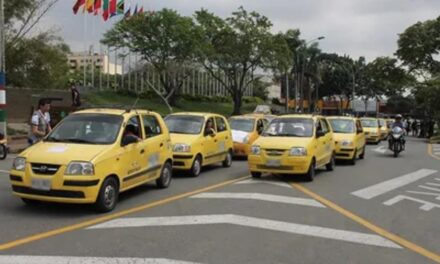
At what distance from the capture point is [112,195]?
966 cm

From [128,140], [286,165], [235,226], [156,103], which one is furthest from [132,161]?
[156,103]

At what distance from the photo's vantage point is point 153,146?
1156 cm

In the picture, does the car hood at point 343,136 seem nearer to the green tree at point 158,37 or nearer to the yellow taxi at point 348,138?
the yellow taxi at point 348,138

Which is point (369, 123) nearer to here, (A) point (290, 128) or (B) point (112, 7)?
(B) point (112, 7)

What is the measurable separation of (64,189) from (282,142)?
6.51m

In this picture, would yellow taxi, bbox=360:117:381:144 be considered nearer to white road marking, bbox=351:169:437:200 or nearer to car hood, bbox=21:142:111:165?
white road marking, bbox=351:169:437:200

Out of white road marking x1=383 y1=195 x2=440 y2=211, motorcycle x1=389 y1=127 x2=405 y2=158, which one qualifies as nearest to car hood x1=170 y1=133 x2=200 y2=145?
white road marking x1=383 y1=195 x2=440 y2=211

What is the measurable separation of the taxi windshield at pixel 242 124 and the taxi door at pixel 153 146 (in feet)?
27.6

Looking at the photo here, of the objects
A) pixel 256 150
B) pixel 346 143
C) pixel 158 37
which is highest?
pixel 158 37

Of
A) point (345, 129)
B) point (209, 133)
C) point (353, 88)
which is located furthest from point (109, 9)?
point (353, 88)

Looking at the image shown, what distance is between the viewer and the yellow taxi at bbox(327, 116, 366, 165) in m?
19.4

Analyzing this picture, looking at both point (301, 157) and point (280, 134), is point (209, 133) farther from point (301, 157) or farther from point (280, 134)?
point (301, 157)

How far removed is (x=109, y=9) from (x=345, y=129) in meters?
17.8

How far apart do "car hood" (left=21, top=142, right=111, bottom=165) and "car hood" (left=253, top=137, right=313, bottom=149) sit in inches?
204
